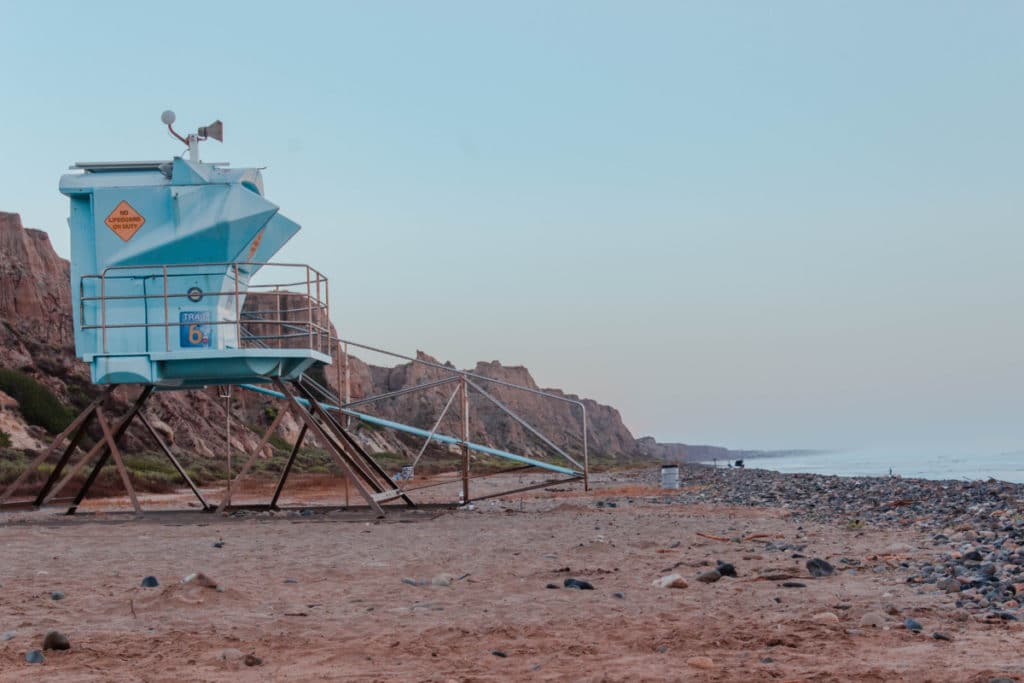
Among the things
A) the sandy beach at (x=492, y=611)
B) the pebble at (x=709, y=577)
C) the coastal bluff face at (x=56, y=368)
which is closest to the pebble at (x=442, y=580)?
the sandy beach at (x=492, y=611)

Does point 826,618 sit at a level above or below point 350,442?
below

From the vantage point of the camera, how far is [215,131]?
18.5 metres

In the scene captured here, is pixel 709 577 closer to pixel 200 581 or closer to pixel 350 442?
pixel 200 581

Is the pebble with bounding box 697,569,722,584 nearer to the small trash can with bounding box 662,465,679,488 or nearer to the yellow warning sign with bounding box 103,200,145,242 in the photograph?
the yellow warning sign with bounding box 103,200,145,242

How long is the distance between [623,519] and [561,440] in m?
137

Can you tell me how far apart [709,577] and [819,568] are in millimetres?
1116

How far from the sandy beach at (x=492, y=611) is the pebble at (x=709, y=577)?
99mm

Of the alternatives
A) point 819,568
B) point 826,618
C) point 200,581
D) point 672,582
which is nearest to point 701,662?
point 826,618

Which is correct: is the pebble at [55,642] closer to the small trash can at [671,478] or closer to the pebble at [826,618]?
the pebble at [826,618]

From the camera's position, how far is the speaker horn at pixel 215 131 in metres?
18.5

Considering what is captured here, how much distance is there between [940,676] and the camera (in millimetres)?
5590

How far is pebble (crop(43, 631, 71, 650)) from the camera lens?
674cm

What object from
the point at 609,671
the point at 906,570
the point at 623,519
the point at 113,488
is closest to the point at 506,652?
the point at 609,671

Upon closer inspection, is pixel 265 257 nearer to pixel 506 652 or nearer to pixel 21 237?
Result: pixel 506 652
